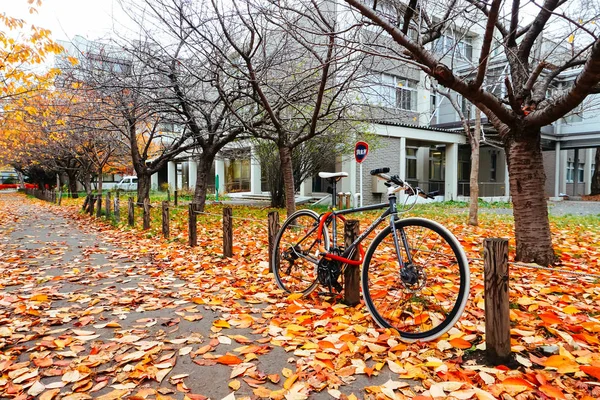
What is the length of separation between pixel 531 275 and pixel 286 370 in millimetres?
3459

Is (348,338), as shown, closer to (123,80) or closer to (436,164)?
(123,80)

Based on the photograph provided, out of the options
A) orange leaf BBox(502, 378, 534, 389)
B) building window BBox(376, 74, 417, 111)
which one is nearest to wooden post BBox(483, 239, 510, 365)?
orange leaf BBox(502, 378, 534, 389)

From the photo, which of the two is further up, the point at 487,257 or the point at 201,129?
the point at 201,129

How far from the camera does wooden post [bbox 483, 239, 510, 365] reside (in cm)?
253

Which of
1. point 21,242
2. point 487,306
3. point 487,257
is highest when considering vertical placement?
point 487,257

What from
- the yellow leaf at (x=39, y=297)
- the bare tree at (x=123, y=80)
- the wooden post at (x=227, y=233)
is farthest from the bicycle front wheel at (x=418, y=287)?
the bare tree at (x=123, y=80)

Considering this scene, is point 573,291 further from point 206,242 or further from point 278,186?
point 278,186

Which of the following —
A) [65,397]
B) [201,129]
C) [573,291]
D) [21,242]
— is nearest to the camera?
[65,397]

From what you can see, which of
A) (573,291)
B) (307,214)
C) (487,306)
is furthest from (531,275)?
(307,214)

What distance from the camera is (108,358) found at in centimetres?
286

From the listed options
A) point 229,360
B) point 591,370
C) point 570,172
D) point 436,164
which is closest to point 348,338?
point 229,360

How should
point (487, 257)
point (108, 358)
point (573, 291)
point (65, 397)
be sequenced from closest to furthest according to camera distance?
point (65, 397), point (487, 257), point (108, 358), point (573, 291)

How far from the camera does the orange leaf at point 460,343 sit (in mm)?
2775

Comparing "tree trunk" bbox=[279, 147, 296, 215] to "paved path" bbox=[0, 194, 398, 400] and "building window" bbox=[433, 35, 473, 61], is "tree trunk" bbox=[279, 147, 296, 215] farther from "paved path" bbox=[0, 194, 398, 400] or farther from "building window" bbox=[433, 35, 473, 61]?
"building window" bbox=[433, 35, 473, 61]
